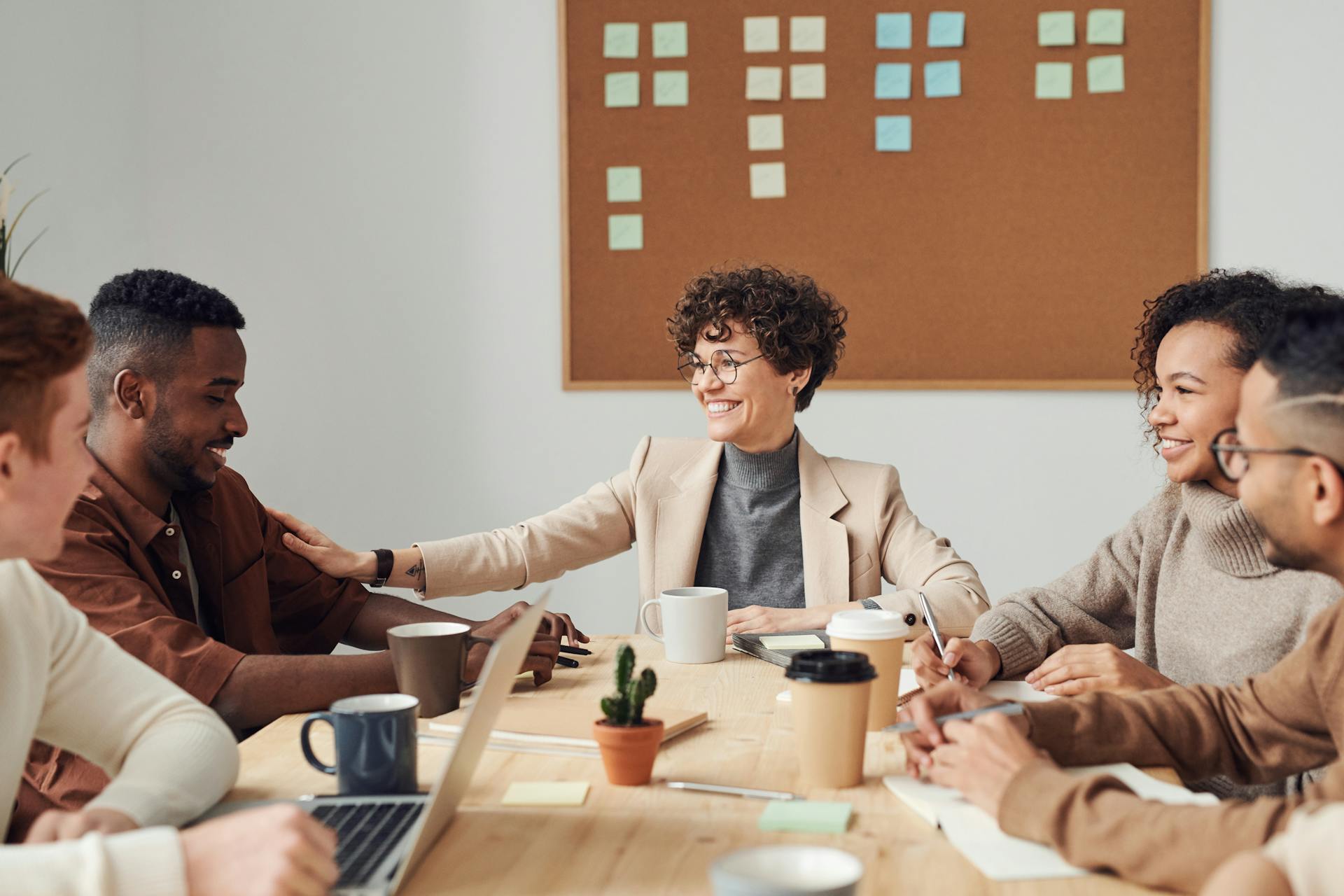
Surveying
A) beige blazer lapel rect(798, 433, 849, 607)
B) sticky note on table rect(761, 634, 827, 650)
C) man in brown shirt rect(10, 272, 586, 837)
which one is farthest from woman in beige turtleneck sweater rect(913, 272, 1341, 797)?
man in brown shirt rect(10, 272, 586, 837)

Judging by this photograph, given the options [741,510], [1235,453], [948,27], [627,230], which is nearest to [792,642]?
[741,510]

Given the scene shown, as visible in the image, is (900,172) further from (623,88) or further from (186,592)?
(186,592)

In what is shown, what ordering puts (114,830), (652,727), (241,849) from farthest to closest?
(652,727) < (114,830) < (241,849)

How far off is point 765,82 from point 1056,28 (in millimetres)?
778

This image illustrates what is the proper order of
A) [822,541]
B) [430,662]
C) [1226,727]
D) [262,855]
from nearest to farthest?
[262,855]
[1226,727]
[430,662]
[822,541]

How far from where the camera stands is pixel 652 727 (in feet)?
3.62

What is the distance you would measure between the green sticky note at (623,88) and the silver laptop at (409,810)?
2.52 m

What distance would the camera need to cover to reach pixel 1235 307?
1768 millimetres

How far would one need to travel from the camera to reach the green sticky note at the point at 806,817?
0.99m

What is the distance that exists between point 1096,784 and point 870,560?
128 centimetres

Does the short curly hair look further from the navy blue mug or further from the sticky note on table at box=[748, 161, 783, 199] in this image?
the navy blue mug

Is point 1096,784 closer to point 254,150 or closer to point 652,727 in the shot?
point 652,727

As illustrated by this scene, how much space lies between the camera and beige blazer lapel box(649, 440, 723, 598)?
2.29 m

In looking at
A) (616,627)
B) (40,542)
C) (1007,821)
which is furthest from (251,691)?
(616,627)
